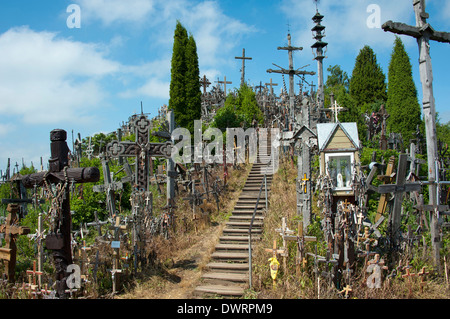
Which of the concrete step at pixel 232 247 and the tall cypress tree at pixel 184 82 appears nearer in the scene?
the concrete step at pixel 232 247

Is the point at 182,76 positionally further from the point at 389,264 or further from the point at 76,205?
the point at 389,264

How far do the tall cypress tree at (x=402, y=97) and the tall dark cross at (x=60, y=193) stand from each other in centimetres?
1976

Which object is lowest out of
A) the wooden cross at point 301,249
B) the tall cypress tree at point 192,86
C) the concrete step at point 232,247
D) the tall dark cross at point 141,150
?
the concrete step at point 232,247

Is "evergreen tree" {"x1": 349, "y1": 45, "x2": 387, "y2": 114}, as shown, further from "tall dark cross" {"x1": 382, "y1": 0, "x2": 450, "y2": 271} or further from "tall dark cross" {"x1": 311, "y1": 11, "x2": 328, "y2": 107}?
"tall dark cross" {"x1": 382, "y1": 0, "x2": 450, "y2": 271}

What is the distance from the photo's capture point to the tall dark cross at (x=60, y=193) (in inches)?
258

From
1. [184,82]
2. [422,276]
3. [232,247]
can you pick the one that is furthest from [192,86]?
[422,276]

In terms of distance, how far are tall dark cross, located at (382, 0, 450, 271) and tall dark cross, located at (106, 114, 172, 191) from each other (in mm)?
6669

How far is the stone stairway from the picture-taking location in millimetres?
7918

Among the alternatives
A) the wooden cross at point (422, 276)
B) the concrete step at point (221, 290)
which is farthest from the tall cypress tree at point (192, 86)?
the wooden cross at point (422, 276)

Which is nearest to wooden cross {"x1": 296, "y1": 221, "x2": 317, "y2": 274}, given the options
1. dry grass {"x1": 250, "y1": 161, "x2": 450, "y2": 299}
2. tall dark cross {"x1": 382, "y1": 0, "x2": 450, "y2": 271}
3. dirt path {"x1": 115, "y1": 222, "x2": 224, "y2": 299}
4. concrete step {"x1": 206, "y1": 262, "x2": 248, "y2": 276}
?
dry grass {"x1": 250, "y1": 161, "x2": 450, "y2": 299}

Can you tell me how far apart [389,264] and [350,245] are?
151 centimetres

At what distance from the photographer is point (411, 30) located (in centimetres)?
845

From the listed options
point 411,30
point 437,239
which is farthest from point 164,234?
point 411,30

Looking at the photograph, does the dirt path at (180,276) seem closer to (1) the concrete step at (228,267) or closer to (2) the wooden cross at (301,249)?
(1) the concrete step at (228,267)
